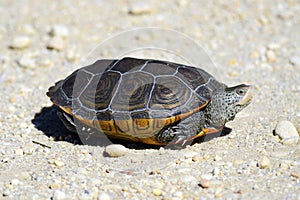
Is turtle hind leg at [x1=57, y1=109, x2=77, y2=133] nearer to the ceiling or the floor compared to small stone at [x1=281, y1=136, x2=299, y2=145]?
nearer to the floor

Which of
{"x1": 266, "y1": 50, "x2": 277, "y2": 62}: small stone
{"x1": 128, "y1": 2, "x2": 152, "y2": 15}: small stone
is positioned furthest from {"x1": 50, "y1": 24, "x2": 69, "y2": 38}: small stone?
{"x1": 266, "y1": 50, "x2": 277, "y2": 62}: small stone

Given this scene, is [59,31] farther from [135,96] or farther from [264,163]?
[264,163]

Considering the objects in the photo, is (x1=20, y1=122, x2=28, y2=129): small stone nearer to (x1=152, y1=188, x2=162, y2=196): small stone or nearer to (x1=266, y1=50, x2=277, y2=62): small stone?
(x1=152, y1=188, x2=162, y2=196): small stone

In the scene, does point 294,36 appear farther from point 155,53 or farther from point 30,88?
point 30,88

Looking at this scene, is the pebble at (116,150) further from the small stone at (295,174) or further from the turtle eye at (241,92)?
the small stone at (295,174)

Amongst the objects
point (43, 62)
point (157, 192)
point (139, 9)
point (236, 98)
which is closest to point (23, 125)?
point (43, 62)

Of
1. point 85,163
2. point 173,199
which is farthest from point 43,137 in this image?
point 173,199
